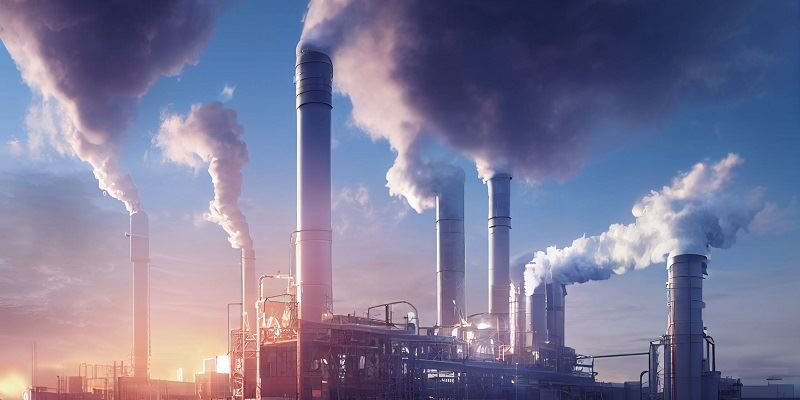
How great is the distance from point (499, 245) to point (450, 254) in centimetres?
577

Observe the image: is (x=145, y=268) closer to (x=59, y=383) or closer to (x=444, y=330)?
(x=59, y=383)

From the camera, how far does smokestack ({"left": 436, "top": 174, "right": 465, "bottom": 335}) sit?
80.2m

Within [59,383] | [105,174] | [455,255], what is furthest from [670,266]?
[59,383]

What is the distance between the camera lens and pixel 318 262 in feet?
196

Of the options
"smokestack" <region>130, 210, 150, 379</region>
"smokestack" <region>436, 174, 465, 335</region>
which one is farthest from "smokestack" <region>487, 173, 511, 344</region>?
"smokestack" <region>130, 210, 150, 379</region>

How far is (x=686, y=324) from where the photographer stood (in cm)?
5988

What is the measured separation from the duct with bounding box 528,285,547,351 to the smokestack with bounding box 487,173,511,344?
4.45m

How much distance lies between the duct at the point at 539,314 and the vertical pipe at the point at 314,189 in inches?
1267

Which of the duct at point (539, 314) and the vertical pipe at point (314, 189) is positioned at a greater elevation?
the vertical pipe at point (314, 189)

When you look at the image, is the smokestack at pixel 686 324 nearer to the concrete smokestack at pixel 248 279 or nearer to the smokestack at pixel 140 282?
the concrete smokestack at pixel 248 279

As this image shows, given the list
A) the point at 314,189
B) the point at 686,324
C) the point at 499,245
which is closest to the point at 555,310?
the point at 499,245

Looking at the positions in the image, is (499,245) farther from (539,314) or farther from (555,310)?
(555,310)

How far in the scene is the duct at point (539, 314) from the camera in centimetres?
8538

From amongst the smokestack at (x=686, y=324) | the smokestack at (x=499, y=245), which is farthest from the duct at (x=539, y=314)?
the smokestack at (x=686, y=324)
